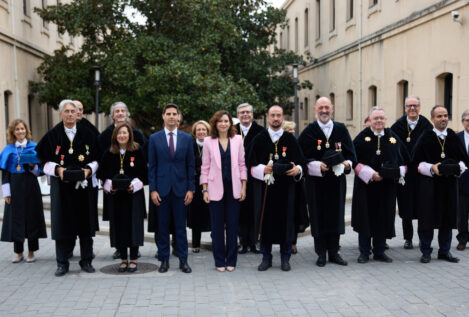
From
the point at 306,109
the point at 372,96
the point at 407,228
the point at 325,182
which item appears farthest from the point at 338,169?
the point at 306,109

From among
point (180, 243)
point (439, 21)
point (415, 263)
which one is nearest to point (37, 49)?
point (439, 21)

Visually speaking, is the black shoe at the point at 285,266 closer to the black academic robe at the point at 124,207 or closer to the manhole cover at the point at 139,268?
the manhole cover at the point at 139,268

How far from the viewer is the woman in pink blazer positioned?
253 inches

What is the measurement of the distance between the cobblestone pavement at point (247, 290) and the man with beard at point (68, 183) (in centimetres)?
46

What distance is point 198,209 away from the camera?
7332mm

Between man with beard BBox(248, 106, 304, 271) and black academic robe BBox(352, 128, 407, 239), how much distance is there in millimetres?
903

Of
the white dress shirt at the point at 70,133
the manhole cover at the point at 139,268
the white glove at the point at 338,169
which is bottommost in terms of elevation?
the manhole cover at the point at 139,268

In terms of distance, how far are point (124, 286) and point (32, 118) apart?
14602mm

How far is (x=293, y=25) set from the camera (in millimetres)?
29750

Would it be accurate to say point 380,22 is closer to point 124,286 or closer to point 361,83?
point 361,83

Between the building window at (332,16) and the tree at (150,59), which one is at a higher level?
the building window at (332,16)

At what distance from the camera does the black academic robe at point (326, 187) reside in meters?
6.64

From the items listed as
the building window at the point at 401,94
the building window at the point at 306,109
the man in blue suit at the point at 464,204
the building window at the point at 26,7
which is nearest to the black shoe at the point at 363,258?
the man in blue suit at the point at 464,204

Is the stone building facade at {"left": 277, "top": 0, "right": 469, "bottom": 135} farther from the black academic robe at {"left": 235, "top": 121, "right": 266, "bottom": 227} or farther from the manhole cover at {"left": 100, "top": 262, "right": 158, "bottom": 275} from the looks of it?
the manhole cover at {"left": 100, "top": 262, "right": 158, "bottom": 275}
